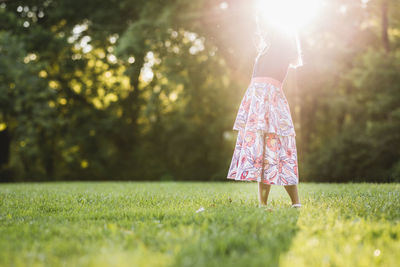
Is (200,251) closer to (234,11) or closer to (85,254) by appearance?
(85,254)

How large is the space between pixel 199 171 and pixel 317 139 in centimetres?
784

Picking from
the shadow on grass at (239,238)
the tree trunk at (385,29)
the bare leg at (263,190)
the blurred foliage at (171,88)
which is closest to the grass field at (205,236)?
the shadow on grass at (239,238)

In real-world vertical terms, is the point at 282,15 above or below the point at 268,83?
above

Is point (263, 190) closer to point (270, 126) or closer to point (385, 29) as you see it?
point (270, 126)

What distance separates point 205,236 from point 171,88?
1518 centimetres

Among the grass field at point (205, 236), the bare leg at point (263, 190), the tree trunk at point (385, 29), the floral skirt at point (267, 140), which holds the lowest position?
the grass field at point (205, 236)

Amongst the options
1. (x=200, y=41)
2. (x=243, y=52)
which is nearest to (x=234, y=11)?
(x=243, y=52)

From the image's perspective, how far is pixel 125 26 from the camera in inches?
697

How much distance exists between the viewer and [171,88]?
17984 mm

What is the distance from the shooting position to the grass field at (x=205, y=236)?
103 inches

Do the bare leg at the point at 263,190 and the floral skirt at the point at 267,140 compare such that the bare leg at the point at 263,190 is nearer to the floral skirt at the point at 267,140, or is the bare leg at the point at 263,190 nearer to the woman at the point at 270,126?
the woman at the point at 270,126

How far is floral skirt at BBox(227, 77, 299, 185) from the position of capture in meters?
4.54

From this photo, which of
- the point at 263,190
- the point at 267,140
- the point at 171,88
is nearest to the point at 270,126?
the point at 267,140

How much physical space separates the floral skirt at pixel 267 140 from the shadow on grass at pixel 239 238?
53 cm
